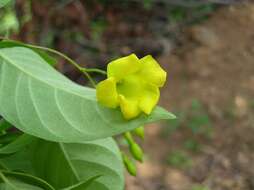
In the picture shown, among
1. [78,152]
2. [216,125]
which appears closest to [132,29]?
[216,125]

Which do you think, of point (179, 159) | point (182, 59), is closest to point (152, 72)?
point (179, 159)

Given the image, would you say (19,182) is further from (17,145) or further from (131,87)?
(131,87)

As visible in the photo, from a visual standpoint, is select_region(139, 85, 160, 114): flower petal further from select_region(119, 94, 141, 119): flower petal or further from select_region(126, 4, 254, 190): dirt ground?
select_region(126, 4, 254, 190): dirt ground

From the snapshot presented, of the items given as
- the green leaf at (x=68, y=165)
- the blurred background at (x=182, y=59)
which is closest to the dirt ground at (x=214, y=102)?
the blurred background at (x=182, y=59)

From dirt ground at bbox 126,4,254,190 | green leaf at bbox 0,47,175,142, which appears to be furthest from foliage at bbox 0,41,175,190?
dirt ground at bbox 126,4,254,190

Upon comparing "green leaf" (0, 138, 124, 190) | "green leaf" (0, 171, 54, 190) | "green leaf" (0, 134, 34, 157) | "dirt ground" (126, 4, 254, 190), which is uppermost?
"green leaf" (0, 134, 34, 157)

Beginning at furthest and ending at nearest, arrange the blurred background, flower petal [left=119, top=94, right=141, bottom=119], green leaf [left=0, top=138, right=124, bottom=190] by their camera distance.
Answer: the blurred background < green leaf [left=0, top=138, right=124, bottom=190] < flower petal [left=119, top=94, right=141, bottom=119]

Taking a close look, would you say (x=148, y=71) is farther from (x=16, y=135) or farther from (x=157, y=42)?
(x=157, y=42)
